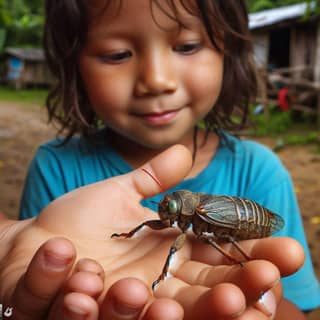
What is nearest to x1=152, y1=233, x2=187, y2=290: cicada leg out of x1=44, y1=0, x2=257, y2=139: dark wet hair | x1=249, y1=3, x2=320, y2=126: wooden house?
x1=44, y1=0, x2=257, y2=139: dark wet hair

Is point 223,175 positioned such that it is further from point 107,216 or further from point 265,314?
point 265,314

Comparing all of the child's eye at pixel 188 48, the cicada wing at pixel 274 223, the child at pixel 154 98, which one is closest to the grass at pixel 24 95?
the child at pixel 154 98

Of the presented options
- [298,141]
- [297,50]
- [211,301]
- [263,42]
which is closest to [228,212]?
[211,301]

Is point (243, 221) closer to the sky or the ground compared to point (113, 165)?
closer to the sky

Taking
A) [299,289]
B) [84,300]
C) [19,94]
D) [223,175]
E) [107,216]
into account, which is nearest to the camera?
[84,300]

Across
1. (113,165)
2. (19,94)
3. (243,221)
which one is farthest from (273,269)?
(19,94)

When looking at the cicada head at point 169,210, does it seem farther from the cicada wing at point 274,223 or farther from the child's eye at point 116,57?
the child's eye at point 116,57
